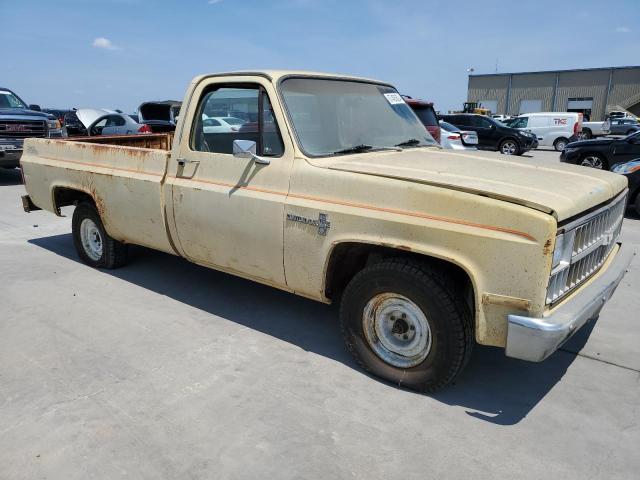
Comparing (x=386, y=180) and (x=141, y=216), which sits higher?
(x=386, y=180)

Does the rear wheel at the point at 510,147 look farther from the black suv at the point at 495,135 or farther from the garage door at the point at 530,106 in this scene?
the garage door at the point at 530,106

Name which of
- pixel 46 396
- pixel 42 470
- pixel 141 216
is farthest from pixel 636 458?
pixel 141 216

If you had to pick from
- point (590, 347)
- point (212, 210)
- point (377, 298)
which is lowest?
point (590, 347)

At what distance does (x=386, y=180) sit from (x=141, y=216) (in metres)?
2.50

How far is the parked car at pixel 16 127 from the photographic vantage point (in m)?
11.3

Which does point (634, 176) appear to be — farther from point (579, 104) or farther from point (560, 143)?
point (579, 104)

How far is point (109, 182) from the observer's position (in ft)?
15.7

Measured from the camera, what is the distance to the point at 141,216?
455 centimetres

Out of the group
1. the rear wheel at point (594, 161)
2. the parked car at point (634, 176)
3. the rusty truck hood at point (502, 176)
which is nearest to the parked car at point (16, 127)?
the rusty truck hood at point (502, 176)

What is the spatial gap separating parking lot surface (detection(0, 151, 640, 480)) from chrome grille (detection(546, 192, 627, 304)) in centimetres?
75

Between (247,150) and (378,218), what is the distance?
3.52ft

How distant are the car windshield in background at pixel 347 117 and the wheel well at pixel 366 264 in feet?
2.33

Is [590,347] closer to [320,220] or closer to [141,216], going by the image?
[320,220]

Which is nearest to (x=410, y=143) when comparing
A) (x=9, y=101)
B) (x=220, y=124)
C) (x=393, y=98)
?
(x=393, y=98)
